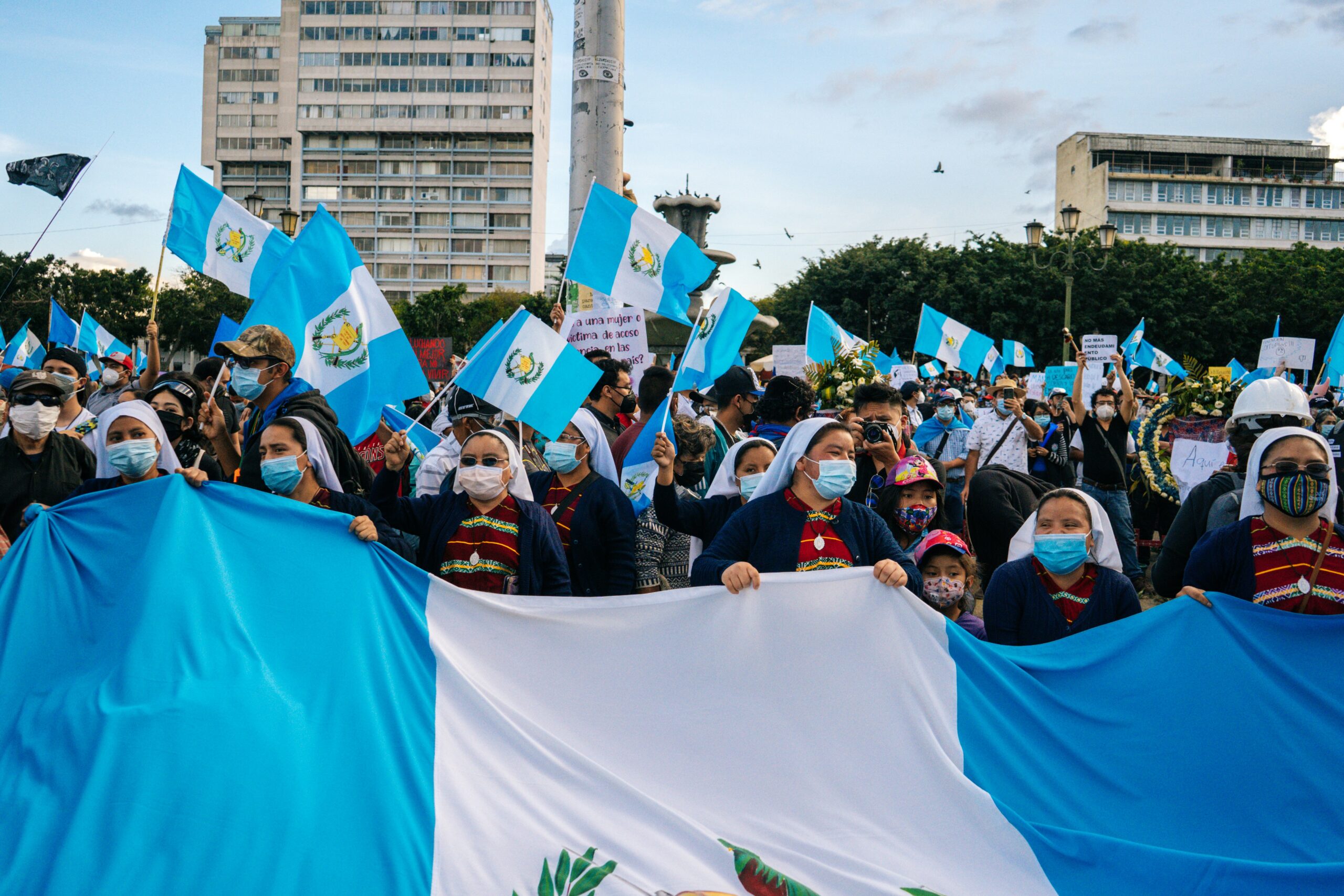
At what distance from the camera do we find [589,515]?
516cm

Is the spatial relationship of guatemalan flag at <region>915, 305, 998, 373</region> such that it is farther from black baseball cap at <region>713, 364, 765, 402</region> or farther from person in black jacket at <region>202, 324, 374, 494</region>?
person in black jacket at <region>202, 324, 374, 494</region>

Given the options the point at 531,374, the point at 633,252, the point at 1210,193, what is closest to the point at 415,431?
the point at 531,374

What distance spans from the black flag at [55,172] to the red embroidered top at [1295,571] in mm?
9464

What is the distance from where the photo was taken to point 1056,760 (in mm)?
3951

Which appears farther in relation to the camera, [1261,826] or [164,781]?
[1261,826]

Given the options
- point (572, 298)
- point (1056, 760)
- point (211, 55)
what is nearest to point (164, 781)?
point (1056, 760)

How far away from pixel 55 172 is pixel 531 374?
637 cm

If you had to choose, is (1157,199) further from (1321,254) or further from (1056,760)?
(1056,760)

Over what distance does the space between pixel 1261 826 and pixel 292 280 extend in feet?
16.8

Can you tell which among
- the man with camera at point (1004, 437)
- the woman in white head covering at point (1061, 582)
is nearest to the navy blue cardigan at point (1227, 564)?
the woman in white head covering at point (1061, 582)

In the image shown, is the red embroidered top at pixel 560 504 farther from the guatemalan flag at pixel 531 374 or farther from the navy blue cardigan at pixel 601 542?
the guatemalan flag at pixel 531 374

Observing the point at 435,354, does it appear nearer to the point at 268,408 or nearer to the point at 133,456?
the point at 268,408

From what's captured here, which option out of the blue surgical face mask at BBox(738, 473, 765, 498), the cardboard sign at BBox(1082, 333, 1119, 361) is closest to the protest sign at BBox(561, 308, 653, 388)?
the blue surgical face mask at BBox(738, 473, 765, 498)

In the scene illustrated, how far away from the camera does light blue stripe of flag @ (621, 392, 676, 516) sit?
5.88 m
